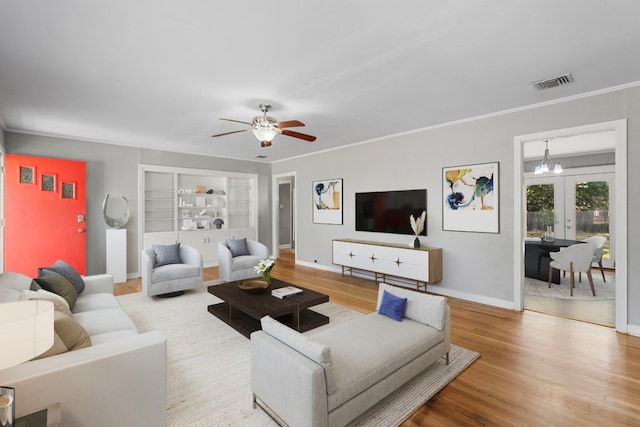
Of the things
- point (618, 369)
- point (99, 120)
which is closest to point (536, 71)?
point (618, 369)

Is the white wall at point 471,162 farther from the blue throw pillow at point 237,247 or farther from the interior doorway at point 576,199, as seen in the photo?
the blue throw pillow at point 237,247

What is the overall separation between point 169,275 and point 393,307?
3424 mm

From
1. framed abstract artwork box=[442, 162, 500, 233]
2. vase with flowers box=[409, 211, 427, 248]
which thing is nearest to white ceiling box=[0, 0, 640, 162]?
framed abstract artwork box=[442, 162, 500, 233]

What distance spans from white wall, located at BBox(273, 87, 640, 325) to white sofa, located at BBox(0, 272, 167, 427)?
4.08 metres

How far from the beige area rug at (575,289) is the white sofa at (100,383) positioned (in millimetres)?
5200

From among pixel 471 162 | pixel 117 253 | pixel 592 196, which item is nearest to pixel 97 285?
pixel 117 253

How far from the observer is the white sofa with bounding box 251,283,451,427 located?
164 centimetres

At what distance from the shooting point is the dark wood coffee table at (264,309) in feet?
10.2

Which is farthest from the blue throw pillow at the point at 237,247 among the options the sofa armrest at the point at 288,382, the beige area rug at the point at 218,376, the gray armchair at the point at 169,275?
the sofa armrest at the point at 288,382

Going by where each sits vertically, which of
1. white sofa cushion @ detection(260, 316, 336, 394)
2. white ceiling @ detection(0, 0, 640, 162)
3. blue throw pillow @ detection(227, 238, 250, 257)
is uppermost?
white ceiling @ detection(0, 0, 640, 162)

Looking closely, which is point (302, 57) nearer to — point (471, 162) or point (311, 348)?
point (311, 348)

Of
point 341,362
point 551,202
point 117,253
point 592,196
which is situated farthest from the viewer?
point 551,202

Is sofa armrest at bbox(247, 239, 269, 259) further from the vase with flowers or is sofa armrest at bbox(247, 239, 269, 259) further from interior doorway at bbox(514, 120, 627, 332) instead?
interior doorway at bbox(514, 120, 627, 332)

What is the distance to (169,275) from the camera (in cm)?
449
